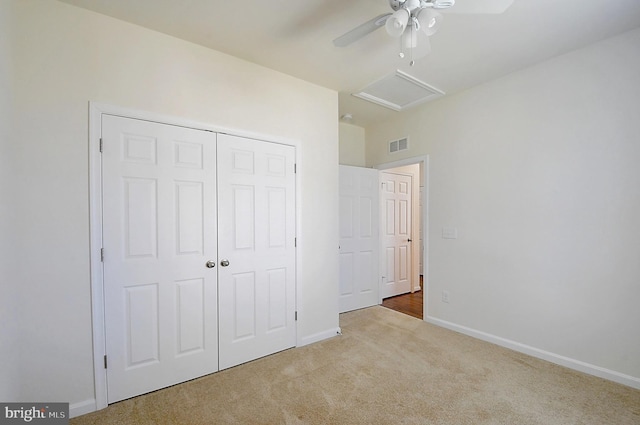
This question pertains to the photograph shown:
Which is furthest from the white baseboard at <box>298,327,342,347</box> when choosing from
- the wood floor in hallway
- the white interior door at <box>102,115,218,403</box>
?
the wood floor in hallway

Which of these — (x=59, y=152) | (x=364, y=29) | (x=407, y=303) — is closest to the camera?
(x=364, y=29)

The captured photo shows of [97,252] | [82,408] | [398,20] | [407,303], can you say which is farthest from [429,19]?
[407,303]

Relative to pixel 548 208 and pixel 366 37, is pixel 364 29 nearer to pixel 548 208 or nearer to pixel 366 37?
pixel 366 37

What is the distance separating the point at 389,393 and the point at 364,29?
2.44 metres

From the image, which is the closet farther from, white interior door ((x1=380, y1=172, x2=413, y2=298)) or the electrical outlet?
white interior door ((x1=380, y1=172, x2=413, y2=298))

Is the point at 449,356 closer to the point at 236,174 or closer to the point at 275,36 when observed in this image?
the point at 236,174

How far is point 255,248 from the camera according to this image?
8.16ft

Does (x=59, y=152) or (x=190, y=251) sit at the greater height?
(x=59, y=152)

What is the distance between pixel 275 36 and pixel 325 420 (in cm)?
278

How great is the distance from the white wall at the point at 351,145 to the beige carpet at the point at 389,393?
2.63m

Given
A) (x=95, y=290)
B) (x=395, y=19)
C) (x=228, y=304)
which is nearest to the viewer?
(x=395, y=19)

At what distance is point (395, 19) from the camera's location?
54.8 inches

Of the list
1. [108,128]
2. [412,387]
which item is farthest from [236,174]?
[412,387]

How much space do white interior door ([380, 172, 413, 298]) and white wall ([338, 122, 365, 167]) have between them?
1.50ft
